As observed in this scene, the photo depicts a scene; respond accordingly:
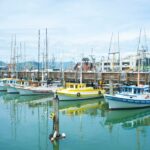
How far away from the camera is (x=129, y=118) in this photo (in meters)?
34.4

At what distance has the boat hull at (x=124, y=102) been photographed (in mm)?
37384

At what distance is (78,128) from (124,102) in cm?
1043

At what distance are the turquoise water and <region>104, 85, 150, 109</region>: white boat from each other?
3.02 feet

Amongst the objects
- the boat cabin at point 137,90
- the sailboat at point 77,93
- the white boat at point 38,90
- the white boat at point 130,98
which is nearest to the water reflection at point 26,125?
the sailboat at point 77,93

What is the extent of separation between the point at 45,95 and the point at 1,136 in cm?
Answer: 3102

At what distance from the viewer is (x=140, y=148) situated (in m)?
22.8

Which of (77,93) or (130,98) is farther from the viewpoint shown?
(77,93)

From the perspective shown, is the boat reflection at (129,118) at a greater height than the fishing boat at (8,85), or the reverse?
the fishing boat at (8,85)

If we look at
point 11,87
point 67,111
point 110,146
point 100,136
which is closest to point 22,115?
point 67,111

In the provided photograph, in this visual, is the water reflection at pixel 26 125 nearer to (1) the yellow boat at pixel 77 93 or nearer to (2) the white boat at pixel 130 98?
(1) the yellow boat at pixel 77 93

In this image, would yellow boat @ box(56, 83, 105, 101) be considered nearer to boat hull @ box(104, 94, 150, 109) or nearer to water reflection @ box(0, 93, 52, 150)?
water reflection @ box(0, 93, 52, 150)

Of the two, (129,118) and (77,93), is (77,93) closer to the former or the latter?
(77,93)

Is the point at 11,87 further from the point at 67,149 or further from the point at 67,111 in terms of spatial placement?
the point at 67,149

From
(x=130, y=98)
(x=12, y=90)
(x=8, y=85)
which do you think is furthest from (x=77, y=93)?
(x=8, y=85)
